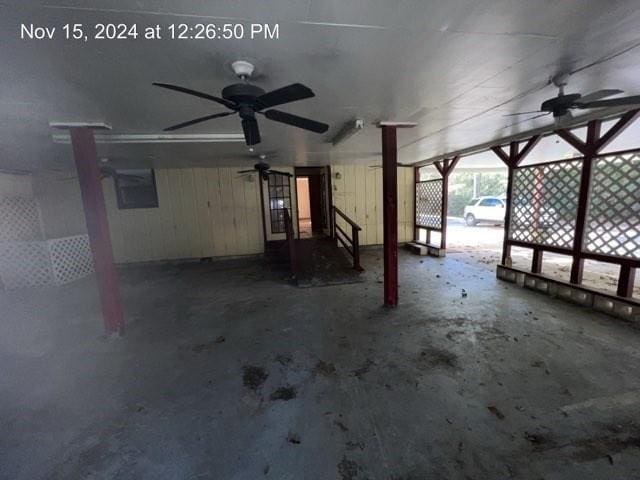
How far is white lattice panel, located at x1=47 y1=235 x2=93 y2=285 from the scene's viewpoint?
5.20 metres

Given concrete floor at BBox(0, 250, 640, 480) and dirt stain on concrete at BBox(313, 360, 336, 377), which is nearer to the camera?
concrete floor at BBox(0, 250, 640, 480)

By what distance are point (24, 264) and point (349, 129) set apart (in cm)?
662

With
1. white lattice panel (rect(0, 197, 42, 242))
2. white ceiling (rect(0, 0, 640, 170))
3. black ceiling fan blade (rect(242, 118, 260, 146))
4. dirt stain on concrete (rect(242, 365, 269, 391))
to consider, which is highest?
white ceiling (rect(0, 0, 640, 170))

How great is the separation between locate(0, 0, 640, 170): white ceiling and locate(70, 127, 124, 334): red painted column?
0.90 ft

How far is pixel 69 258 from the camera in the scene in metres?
5.47

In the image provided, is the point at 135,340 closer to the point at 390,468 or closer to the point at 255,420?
Result: the point at 255,420

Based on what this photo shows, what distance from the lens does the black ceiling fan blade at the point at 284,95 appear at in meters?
1.61

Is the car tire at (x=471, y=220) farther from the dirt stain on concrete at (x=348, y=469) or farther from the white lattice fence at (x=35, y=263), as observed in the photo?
the white lattice fence at (x=35, y=263)

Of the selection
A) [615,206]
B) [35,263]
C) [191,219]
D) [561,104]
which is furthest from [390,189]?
[35,263]

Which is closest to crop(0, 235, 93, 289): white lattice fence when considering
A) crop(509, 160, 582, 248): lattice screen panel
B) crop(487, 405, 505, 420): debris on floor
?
crop(487, 405, 505, 420): debris on floor

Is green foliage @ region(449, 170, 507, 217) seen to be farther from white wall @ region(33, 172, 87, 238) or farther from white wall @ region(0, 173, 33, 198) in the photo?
white wall @ region(0, 173, 33, 198)

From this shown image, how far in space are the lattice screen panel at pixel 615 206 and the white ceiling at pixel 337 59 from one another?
3.34ft

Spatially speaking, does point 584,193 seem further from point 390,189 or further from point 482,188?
point 482,188

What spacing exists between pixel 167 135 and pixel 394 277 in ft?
12.0
